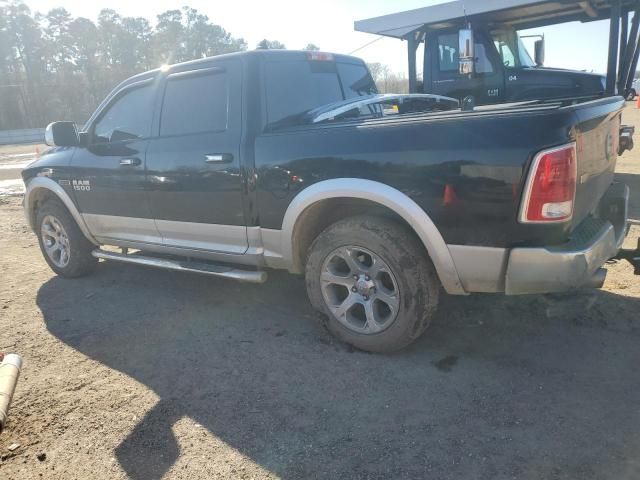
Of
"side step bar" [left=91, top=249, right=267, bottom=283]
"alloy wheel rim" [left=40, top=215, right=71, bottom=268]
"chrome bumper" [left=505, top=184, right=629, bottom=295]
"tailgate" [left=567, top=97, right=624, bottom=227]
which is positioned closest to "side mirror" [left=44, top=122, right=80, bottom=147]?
"alloy wheel rim" [left=40, top=215, right=71, bottom=268]

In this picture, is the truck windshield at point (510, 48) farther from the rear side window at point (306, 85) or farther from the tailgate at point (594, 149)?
the tailgate at point (594, 149)

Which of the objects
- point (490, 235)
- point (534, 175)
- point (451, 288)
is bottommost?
point (451, 288)

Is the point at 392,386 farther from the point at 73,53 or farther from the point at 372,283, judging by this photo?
the point at 73,53

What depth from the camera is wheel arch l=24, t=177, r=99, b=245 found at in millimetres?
5059

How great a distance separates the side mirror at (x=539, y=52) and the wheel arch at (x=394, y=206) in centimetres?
678

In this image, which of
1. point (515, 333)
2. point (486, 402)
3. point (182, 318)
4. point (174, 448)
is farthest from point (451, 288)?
point (182, 318)

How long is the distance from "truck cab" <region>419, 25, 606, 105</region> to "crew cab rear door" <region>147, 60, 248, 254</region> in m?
4.93

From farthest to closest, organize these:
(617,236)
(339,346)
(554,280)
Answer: (339,346)
(617,236)
(554,280)

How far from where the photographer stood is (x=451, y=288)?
301cm

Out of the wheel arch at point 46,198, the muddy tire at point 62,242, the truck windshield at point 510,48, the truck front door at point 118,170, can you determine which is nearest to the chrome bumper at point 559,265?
the truck front door at point 118,170

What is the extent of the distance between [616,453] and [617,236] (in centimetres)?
149

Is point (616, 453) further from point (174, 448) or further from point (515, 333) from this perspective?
point (174, 448)

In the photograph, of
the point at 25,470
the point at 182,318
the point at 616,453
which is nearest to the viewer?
the point at 616,453

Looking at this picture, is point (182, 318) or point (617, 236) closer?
point (617, 236)
